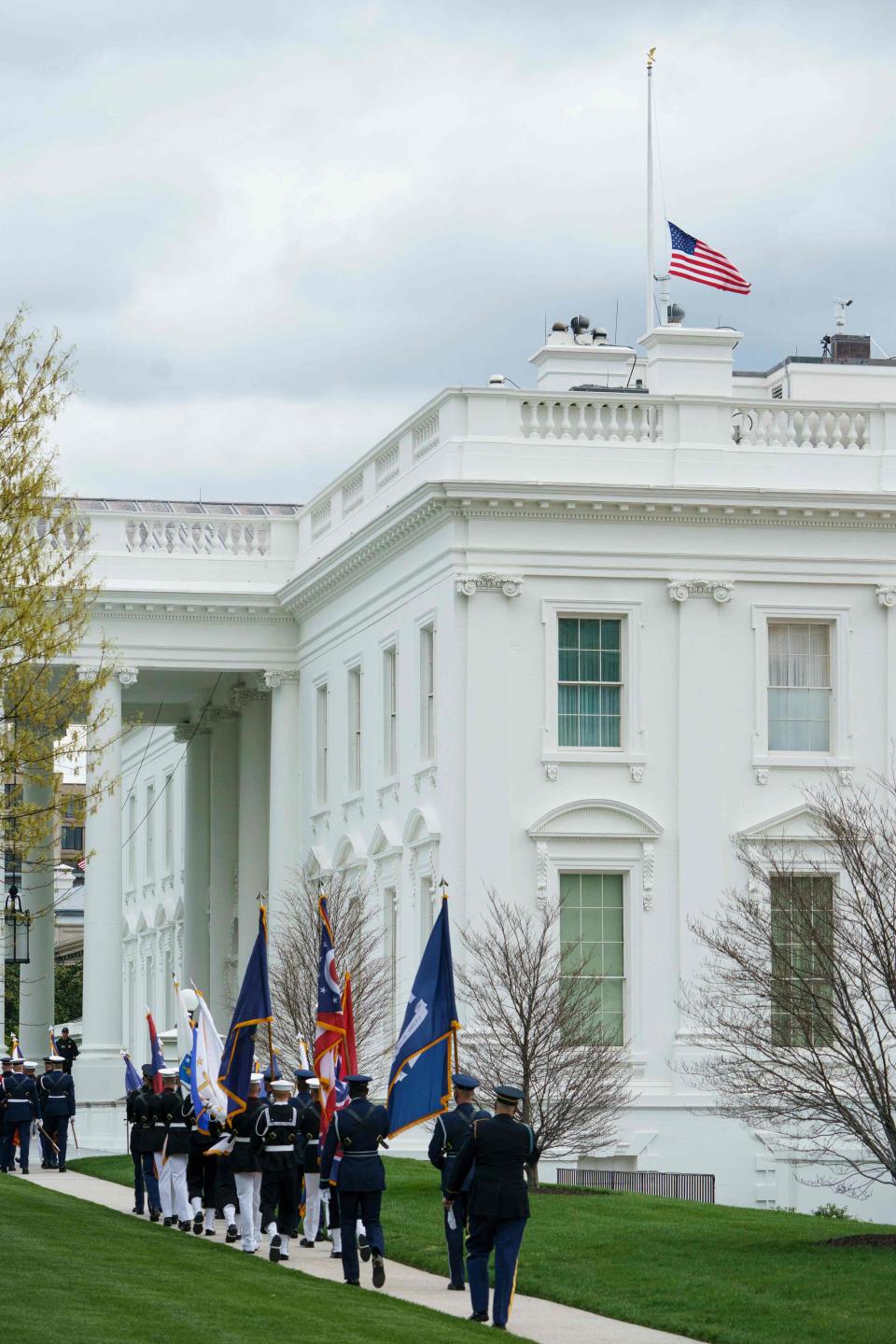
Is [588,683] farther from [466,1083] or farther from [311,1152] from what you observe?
[466,1083]

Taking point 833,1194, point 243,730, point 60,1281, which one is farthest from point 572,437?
point 60,1281

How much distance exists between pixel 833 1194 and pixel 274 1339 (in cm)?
2235

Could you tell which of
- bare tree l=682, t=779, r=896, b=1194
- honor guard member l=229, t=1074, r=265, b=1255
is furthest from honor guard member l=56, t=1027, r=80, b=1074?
honor guard member l=229, t=1074, r=265, b=1255

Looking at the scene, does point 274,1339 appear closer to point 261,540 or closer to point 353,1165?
point 353,1165

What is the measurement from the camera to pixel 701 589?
134 feet

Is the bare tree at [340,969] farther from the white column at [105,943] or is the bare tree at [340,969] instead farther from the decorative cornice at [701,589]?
the decorative cornice at [701,589]

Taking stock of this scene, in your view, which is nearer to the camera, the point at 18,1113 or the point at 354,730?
the point at 18,1113

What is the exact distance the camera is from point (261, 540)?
52.8 meters

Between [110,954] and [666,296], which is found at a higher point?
[666,296]

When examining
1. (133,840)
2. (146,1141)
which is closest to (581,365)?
(146,1141)

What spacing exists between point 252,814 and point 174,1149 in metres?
28.3

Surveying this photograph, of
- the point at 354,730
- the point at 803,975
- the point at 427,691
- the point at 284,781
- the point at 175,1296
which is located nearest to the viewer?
the point at 175,1296

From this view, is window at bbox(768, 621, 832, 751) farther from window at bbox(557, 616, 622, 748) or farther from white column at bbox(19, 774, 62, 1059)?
white column at bbox(19, 774, 62, 1059)

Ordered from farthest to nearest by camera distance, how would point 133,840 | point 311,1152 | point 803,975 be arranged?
1. point 133,840
2. point 803,975
3. point 311,1152
